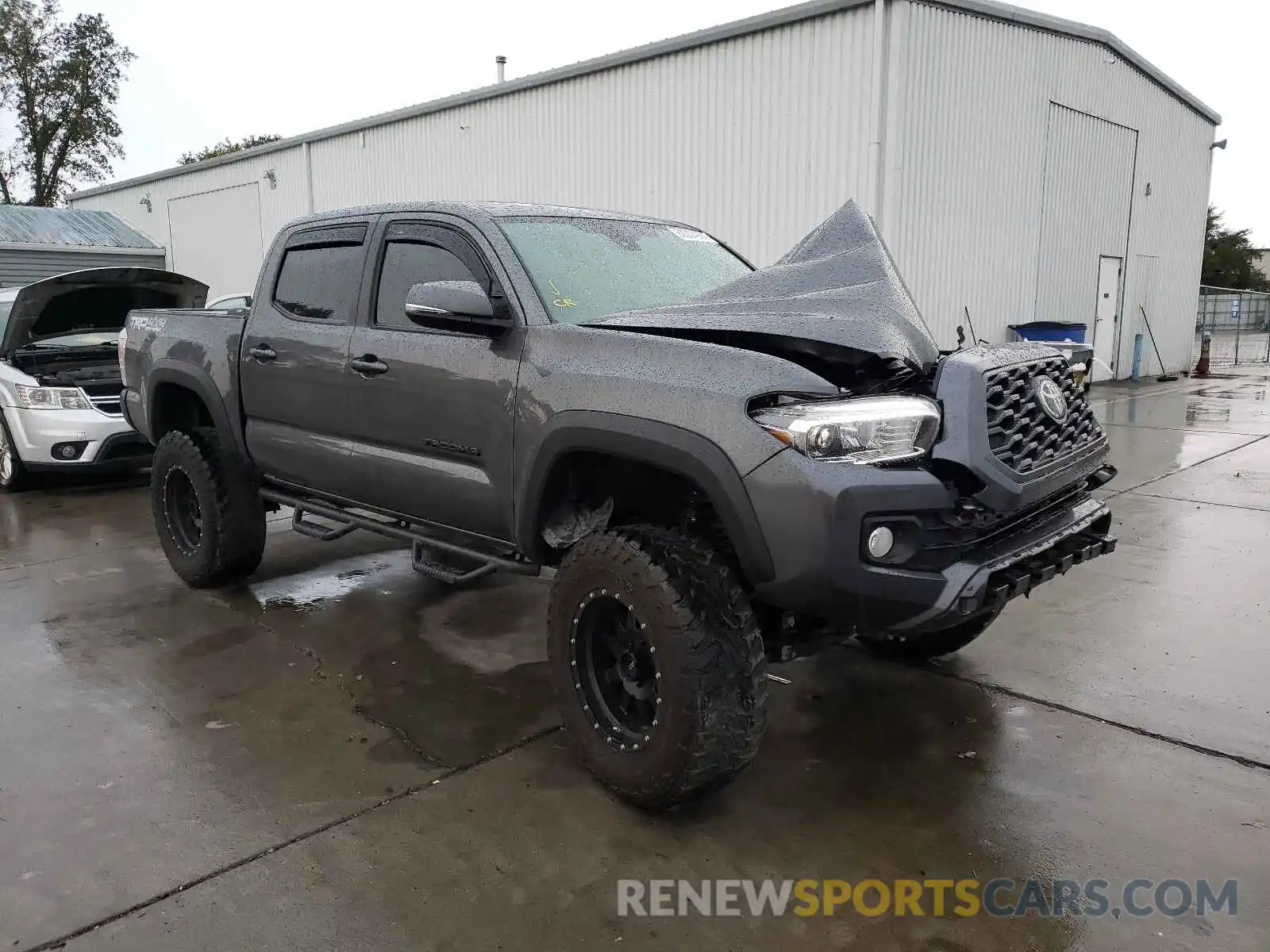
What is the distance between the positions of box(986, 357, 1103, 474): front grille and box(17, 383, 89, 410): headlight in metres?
7.49

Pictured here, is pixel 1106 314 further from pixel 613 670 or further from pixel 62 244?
pixel 62 244

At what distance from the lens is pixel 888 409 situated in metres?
2.74

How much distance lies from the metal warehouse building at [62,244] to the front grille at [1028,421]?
25211 mm

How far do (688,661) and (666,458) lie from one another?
2.00ft

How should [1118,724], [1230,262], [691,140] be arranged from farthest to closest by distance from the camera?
[1230,262], [691,140], [1118,724]

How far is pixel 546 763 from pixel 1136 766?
6.85ft

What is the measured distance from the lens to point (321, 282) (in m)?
4.52

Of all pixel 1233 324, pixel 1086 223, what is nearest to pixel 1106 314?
pixel 1086 223

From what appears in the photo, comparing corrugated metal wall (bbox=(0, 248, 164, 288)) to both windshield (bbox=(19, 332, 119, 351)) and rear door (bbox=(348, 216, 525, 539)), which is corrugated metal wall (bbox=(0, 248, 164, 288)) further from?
rear door (bbox=(348, 216, 525, 539))

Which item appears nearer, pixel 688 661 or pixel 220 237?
pixel 688 661

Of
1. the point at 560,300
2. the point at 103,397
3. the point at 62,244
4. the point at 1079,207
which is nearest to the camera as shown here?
the point at 560,300

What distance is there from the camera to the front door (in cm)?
1717

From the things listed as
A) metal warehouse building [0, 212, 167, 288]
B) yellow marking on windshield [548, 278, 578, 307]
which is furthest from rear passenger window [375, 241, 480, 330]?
metal warehouse building [0, 212, 167, 288]

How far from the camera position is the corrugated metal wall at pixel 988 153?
1155 centimetres
